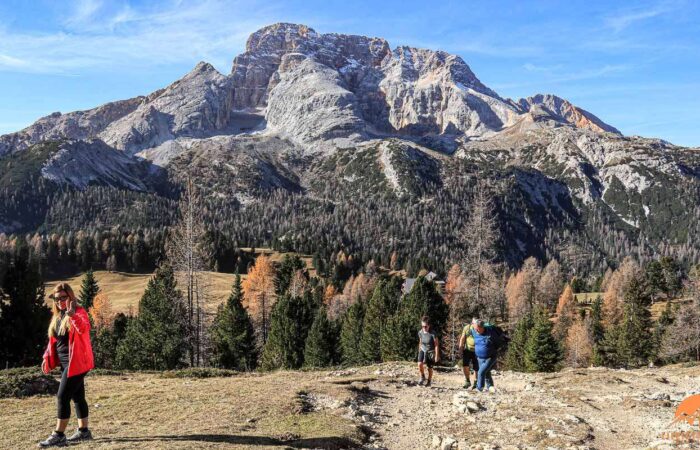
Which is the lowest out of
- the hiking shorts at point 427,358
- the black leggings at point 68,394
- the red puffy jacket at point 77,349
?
the hiking shorts at point 427,358

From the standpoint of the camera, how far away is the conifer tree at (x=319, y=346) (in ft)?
160

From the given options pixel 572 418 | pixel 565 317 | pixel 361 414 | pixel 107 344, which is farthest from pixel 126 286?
pixel 572 418

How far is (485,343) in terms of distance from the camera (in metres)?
18.4

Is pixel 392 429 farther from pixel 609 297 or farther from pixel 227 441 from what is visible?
pixel 609 297

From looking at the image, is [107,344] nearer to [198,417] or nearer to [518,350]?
[518,350]

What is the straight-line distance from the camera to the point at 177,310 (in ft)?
131

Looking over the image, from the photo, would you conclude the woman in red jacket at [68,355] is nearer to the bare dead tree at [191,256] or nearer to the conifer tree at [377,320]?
the bare dead tree at [191,256]

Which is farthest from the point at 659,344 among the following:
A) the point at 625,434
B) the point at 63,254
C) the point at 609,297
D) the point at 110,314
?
the point at 63,254

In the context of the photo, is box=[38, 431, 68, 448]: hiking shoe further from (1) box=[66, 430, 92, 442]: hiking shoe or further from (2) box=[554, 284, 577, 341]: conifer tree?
(2) box=[554, 284, 577, 341]: conifer tree

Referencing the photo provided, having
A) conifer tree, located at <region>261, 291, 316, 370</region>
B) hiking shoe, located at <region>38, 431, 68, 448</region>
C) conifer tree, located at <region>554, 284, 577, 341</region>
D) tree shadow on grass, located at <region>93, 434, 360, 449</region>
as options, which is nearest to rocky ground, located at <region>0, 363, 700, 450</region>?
tree shadow on grass, located at <region>93, 434, 360, 449</region>

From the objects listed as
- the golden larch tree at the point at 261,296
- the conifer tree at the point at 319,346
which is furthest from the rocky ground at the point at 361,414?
the golden larch tree at the point at 261,296

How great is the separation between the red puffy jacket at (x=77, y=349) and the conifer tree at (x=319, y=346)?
128 ft

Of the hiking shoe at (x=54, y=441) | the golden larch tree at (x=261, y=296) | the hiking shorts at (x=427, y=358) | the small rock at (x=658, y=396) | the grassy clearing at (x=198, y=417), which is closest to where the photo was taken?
the hiking shoe at (x=54, y=441)

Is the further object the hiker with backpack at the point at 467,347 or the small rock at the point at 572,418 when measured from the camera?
the hiker with backpack at the point at 467,347
